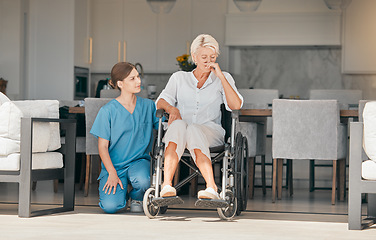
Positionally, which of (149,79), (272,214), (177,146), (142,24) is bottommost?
(272,214)

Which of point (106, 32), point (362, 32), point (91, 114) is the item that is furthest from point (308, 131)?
point (106, 32)

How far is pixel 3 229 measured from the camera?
119 inches

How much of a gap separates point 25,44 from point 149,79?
158 cm

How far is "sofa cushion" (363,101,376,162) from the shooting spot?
3.21m

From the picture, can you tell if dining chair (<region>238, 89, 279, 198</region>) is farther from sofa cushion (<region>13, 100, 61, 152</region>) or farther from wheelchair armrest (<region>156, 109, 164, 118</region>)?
sofa cushion (<region>13, 100, 61, 152</region>)

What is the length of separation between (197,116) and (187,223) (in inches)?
26.5

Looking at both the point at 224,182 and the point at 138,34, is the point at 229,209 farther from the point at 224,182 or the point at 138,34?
the point at 138,34

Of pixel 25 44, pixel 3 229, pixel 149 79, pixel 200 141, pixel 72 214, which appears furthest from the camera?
pixel 149 79

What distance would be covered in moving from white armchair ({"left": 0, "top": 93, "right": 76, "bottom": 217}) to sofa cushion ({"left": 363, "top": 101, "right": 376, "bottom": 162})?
1.63 m

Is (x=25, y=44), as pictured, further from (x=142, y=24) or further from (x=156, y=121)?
(x=156, y=121)

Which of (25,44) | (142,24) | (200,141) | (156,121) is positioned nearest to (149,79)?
(142,24)

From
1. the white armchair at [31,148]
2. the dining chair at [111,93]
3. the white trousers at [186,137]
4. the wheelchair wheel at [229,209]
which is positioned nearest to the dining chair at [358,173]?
the wheelchair wheel at [229,209]

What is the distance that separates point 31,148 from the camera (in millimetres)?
3406

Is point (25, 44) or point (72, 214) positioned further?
point (25, 44)
